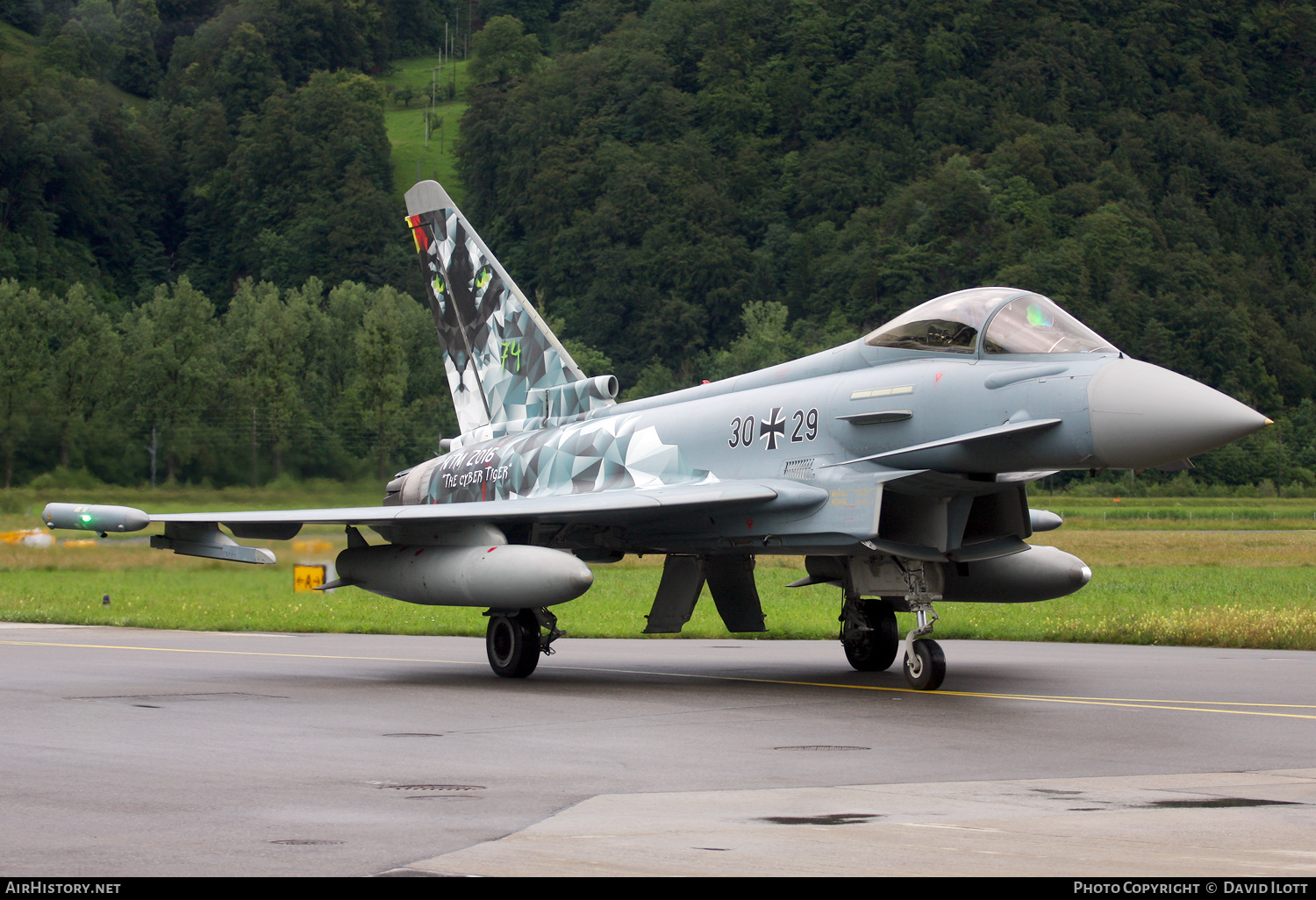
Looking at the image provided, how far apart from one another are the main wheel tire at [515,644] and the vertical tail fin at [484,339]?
3.17 metres

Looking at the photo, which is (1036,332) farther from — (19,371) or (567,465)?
(19,371)

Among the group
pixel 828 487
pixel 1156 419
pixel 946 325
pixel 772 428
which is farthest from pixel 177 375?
pixel 1156 419

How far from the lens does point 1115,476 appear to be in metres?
80.5

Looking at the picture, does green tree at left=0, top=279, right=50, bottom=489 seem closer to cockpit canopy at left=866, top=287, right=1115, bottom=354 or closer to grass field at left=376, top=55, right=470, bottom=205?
cockpit canopy at left=866, top=287, right=1115, bottom=354

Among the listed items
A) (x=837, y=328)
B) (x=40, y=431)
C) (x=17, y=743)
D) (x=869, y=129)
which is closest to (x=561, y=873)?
(x=17, y=743)

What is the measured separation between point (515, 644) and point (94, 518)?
3.92 metres

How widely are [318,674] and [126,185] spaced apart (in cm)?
11320

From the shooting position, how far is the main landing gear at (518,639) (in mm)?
13734

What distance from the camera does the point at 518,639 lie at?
13711 mm

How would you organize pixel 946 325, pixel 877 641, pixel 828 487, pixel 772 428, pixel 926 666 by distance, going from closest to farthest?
pixel 926 666
pixel 946 325
pixel 828 487
pixel 772 428
pixel 877 641

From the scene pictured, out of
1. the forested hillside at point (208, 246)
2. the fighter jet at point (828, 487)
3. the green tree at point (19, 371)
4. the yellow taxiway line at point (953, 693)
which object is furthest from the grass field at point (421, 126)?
the fighter jet at point (828, 487)

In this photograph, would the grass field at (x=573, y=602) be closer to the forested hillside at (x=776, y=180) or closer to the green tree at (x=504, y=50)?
the forested hillside at (x=776, y=180)

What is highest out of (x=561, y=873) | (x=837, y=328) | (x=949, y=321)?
(x=837, y=328)

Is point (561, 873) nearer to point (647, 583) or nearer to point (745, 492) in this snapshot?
point (745, 492)
